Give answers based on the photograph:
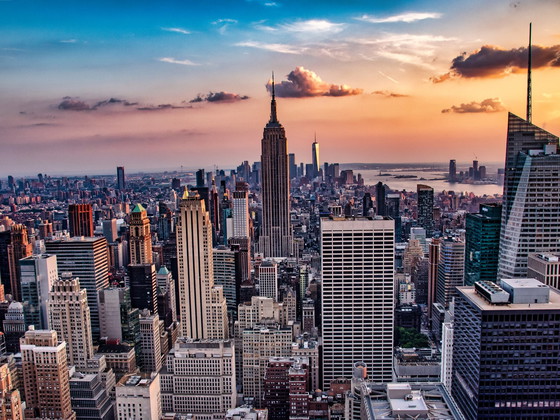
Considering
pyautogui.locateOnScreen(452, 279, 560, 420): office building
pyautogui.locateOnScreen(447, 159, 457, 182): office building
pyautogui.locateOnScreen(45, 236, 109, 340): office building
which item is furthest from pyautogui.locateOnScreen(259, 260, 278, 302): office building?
pyautogui.locateOnScreen(452, 279, 560, 420): office building

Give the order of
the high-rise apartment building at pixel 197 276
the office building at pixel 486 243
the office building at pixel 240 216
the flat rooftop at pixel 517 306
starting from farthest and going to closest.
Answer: the office building at pixel 240 216, the high-rise apartment building at pixel 197 276, the office building at pixel 486 243, the flat rooftop at pixel 517 306

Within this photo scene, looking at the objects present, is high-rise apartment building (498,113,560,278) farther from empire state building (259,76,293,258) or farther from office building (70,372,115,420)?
empire state building (259,76,293,258)

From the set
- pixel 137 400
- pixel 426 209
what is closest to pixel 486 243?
pixel 137 400

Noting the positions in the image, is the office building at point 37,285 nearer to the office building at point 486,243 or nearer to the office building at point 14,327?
the office building at point 14,327

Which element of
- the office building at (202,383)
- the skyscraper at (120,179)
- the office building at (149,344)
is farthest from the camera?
the skyscraper at (120,179)

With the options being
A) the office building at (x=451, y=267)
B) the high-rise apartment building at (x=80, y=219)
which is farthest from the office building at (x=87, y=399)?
the high-rise apartment building at (x=80, y=219)

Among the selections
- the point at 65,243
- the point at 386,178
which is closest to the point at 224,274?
the point at 65,243

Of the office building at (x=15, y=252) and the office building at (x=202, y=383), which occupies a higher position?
the office building at (x=15, y=252)
